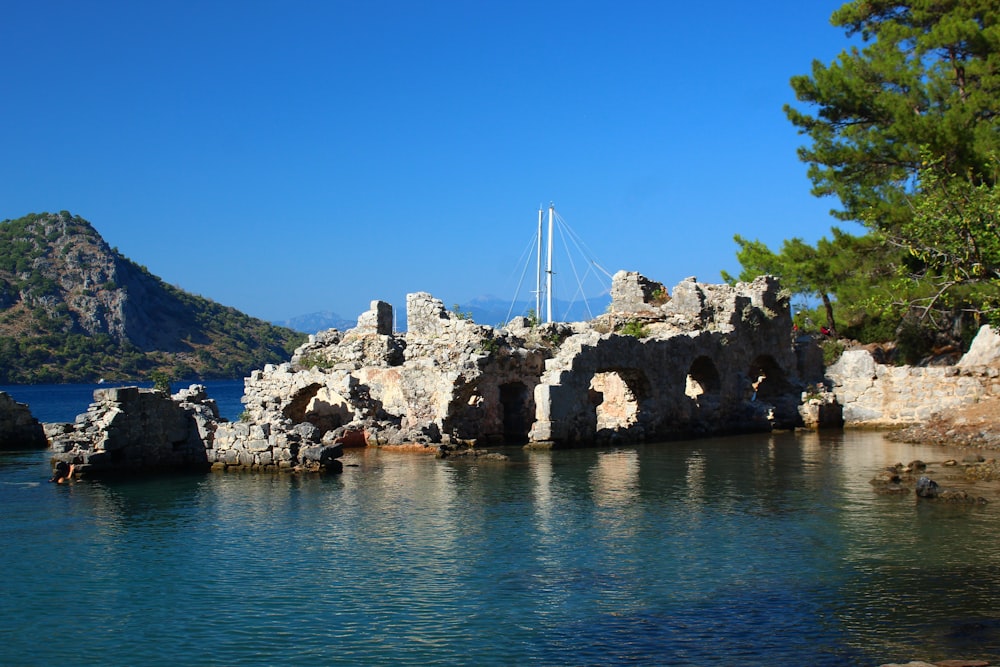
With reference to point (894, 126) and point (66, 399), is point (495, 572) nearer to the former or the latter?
point (894, 126)

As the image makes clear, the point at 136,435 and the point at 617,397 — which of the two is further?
the point at 617,397

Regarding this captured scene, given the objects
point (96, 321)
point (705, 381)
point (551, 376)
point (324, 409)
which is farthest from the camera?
point (96, 321)

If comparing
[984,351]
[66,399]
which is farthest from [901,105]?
[66,399]

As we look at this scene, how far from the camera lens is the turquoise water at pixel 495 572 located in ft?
26.6

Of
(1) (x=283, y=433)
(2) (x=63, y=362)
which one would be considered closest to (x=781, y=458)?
(1) (x=283, y=433)

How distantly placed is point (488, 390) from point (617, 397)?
167 inches

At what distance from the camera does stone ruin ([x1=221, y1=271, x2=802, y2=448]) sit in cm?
2242

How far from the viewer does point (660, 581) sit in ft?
33.0

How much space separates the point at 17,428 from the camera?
26.1 metres

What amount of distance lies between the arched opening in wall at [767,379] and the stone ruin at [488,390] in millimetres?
55

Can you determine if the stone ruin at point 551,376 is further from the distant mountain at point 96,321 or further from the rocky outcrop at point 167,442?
the distant mountain at point 96,321

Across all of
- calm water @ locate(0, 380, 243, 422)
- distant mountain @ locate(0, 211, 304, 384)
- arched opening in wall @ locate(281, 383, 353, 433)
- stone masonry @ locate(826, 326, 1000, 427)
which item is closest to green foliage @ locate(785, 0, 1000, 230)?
stone masonry @ locate(826, 326, 1000, 427)

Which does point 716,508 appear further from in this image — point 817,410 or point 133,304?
point 133,304

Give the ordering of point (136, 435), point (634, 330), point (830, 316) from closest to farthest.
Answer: point (136, 435) → point (634, 330) → point (830, 316)
